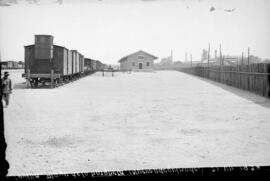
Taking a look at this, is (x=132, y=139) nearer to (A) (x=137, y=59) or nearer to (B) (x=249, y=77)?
(B) (x=249, y=77)

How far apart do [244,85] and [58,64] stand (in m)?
12.1

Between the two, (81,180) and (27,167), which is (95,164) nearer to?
(27,167)

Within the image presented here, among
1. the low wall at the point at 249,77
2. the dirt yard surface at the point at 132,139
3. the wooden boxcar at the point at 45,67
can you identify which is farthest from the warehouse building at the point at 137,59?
the low wall at the point at 249,77

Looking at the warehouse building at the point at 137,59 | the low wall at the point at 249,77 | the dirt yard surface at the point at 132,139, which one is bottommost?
the dirt yard surface at the point at 132,139

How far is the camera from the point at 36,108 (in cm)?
1124

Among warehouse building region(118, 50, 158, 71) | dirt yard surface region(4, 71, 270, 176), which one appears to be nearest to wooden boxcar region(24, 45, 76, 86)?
warehouse building region(118, 50, 158, 71)

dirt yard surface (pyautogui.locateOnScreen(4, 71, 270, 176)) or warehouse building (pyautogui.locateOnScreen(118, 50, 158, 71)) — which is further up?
warehouse building (pyautogui.locateOnScreen(118, 50, 158, 71))

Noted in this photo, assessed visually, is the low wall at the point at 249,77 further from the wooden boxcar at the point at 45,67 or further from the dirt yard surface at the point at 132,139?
the wooden boxcar at the point at 45,67

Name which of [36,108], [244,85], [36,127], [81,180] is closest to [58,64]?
[36,108]

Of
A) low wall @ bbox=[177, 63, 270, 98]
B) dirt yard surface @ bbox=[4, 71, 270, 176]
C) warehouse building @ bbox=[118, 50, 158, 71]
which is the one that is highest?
warehouse building @ bbox=[118, 50, 158, 71]

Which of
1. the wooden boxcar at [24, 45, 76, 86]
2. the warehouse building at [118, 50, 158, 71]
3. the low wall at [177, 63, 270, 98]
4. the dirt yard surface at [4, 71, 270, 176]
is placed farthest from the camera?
the wooden boxcar at [24, 45, 76, 86]

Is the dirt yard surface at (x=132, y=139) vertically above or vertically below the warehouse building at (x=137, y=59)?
below

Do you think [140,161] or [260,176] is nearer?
[260,176]

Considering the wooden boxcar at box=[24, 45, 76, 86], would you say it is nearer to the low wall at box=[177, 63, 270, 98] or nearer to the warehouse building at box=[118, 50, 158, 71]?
the warehouse building at box=[118, 50, 158, 71]
